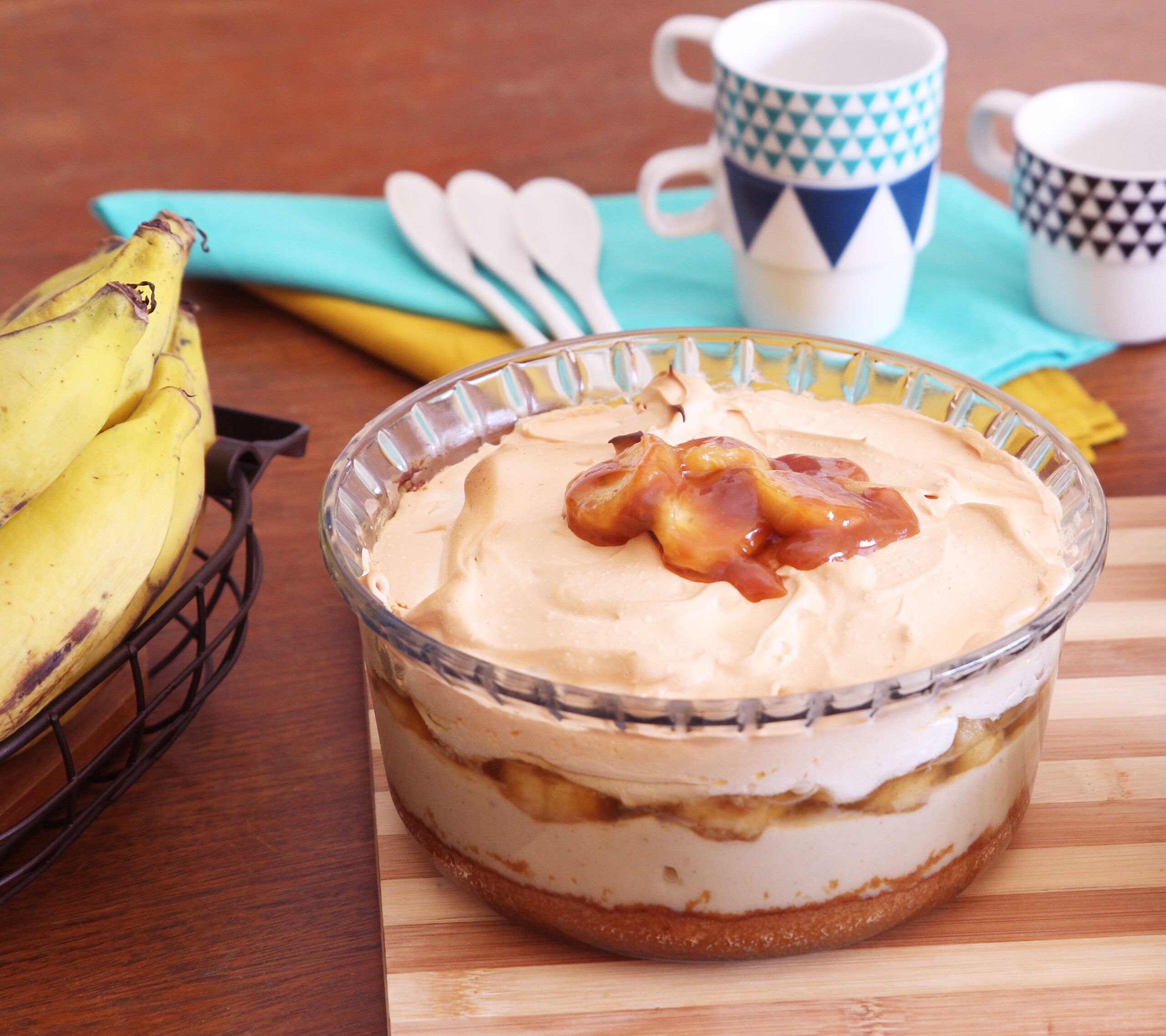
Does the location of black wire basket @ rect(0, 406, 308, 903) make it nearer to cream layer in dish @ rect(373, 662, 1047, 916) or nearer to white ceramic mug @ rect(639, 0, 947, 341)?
cream layer in dish @ rect(373, 662, 1047, 916)

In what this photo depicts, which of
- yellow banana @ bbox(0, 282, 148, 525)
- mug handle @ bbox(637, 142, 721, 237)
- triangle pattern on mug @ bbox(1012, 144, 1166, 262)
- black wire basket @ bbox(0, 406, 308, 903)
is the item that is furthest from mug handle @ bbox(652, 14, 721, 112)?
yellow banana @ bbox(0, 282, 148, 525)

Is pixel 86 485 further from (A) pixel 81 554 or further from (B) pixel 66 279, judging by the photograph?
(B) pixel 66 279

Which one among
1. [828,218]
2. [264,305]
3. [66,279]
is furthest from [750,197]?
[66,279]

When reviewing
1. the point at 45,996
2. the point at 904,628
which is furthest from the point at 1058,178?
the point at 45,996

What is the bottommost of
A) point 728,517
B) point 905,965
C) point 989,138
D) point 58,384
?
point 905,965

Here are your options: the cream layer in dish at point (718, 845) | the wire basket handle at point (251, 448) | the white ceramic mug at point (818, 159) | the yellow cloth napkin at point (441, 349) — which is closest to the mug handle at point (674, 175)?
the white ceramic mug at point (818, 159)

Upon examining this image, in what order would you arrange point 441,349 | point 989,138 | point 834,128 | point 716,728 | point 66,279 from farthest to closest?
point 989,138 → point 441,349 → point 834,128 → point 66,279 → point 716,728

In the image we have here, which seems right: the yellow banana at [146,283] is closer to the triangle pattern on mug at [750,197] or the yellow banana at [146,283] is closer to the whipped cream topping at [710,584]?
the whipped cream topping at [710,584]
